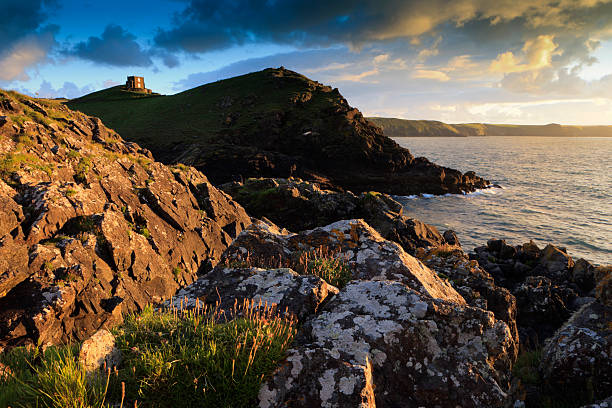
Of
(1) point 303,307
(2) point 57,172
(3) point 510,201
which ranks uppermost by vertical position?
(2) point 57,172

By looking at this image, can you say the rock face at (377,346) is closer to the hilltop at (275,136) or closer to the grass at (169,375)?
the grass at (169,375)

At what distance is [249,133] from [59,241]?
281 feet

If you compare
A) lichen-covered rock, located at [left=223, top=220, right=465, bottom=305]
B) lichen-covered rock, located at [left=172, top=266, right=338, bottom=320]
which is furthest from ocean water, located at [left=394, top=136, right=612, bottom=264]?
lichen-covered rock, located at [left=172, top=266, right=338, bottom=320]

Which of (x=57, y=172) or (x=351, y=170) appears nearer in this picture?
(x=57, y=172)

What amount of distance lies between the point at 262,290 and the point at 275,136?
8699cm

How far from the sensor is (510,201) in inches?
2325

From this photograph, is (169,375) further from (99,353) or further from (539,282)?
(539,282)

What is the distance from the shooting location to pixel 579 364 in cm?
567

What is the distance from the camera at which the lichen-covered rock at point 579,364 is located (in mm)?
5477

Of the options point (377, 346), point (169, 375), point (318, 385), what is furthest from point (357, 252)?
point (169, 375)

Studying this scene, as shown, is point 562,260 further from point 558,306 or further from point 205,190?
point 205,190

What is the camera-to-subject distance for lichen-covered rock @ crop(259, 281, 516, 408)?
360 cm

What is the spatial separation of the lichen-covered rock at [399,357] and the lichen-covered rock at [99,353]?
80.2 inches

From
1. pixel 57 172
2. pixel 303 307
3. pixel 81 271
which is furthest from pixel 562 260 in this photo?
pixel 57 172
